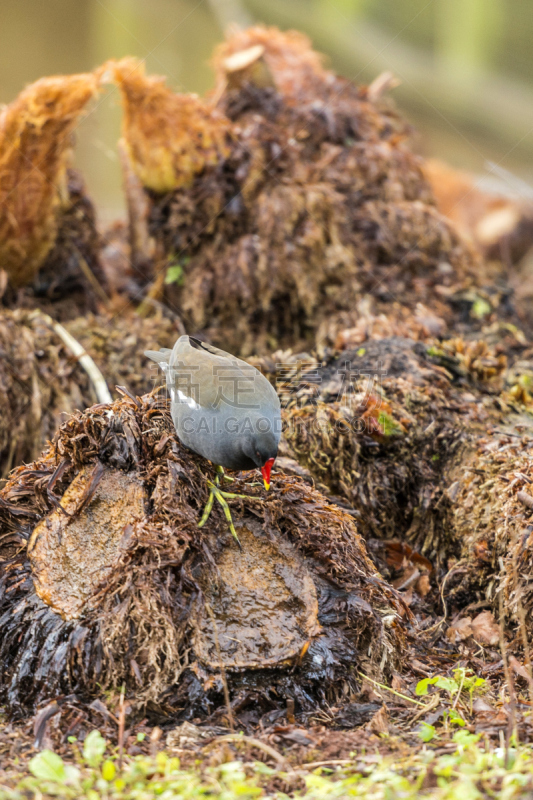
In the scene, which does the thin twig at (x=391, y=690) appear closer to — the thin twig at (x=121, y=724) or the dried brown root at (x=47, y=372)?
the thin twig at (x=121, y=724)

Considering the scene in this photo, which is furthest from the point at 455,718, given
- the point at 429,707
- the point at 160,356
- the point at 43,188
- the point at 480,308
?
the point at 43,188

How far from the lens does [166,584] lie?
2562 mm

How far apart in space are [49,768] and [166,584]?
80 cm

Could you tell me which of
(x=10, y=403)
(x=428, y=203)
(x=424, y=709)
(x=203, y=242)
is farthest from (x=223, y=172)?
(x=424, y=709)

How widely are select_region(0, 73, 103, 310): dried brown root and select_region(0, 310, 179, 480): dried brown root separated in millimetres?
688

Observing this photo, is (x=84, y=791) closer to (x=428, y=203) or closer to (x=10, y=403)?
(x=10, y=403)

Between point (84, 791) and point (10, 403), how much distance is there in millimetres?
3517

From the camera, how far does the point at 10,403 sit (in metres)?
4.88

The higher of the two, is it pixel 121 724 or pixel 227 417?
pixel 227 417

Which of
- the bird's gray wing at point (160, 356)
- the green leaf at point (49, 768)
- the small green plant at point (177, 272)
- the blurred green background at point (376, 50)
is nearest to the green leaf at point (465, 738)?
the green leaf at point (49, 768)

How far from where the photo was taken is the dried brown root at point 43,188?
17.4ft

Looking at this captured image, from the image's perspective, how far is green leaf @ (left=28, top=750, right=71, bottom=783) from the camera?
187 cm

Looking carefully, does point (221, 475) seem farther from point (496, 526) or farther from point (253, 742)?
point (496, 526)

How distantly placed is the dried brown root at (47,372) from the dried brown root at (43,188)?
688 millimetres
